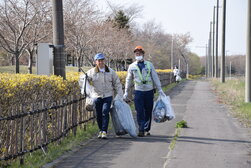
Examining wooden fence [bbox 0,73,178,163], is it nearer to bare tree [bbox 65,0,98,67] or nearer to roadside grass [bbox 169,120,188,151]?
roadside grass [bbox 169,120,188,151]

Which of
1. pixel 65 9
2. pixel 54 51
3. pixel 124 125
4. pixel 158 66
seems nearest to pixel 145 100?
pixel 124 125

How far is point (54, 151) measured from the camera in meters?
7.67

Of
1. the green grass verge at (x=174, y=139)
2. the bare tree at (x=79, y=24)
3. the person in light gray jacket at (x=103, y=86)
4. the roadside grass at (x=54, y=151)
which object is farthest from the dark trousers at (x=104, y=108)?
the bare tree at (x=79, y=24)

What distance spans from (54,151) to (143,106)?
2520mm

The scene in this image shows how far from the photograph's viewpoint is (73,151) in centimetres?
779

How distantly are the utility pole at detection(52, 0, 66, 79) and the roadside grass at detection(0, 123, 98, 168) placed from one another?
1.72 metres

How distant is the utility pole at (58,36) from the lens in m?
10.4

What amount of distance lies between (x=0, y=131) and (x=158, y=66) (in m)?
76.3

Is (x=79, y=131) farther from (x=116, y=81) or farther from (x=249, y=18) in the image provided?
(x=249, y=18)

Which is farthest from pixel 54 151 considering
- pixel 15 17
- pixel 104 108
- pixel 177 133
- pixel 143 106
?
pixel 15 17

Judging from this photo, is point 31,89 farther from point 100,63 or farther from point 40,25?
point 40,25

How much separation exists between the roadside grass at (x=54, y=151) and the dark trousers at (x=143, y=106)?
117 cm

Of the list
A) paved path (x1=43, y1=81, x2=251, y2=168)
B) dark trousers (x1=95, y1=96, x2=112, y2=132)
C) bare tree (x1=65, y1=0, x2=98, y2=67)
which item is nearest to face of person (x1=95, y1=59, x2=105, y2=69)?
dark trousers (x1=95, y1=96, x2=112, y2=132)

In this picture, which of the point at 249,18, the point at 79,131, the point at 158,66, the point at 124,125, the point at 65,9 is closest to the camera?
the point at 124,125
